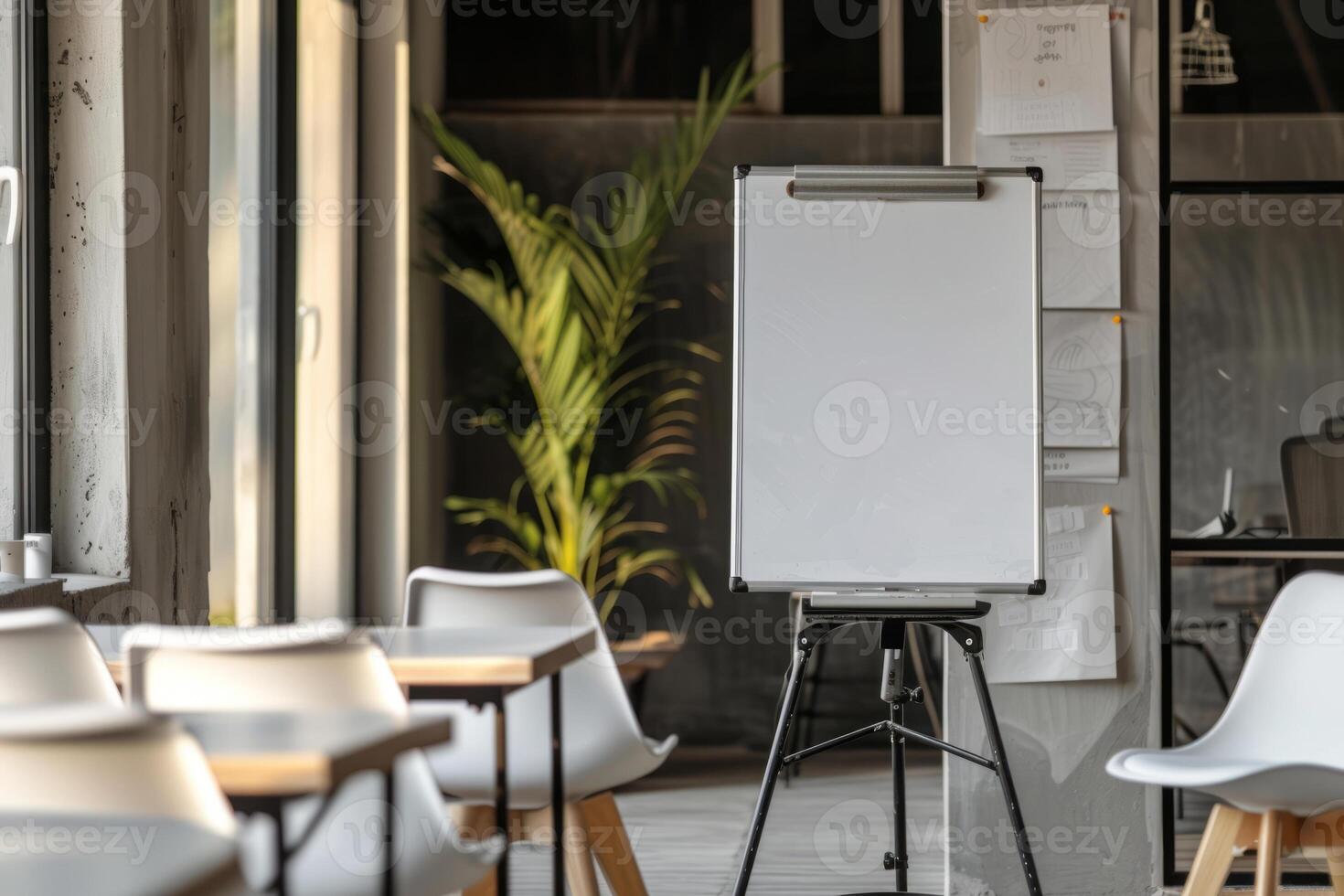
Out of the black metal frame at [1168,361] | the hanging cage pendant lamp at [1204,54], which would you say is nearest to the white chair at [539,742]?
the black metal frame at [1168,361]

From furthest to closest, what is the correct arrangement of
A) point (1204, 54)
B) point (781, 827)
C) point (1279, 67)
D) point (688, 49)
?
point (688, 49), point (1279, 67), point (1204, 54), point (781, 827)

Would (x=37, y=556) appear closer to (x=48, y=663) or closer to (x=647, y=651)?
(x=48, y=663)

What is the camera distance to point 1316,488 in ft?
11.8

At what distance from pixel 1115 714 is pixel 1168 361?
2.84ft

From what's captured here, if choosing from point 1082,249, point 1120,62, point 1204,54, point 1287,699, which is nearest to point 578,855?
point 1287,699

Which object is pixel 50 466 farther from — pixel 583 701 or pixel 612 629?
pixel 612 629

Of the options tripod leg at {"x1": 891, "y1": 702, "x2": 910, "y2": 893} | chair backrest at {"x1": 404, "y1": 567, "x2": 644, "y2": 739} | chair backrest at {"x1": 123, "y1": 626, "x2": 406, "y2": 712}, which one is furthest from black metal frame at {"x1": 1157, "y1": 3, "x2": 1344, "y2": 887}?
chair backrest at {"x1": 123, "y1": 626, "x2": 406, "y2": 712}

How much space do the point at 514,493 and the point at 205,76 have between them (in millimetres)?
2338

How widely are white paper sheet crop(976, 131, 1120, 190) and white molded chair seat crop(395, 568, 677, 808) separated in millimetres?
1527

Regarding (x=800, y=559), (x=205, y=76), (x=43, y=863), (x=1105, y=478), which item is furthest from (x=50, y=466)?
(x=1105, y=478)

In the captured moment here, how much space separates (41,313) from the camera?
2781mm

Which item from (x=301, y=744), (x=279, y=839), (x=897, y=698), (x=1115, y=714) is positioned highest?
(x=301, y=744)

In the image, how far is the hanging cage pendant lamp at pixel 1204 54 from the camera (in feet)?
14.6

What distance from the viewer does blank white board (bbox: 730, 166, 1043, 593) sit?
292 cm
